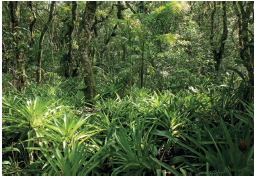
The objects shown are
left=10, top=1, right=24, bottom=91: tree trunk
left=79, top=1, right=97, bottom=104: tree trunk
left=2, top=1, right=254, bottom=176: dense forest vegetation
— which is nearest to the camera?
left=2, top=1, right=254, bottom=176: dense forest vegetation

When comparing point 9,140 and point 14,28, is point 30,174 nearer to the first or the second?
point 9,140

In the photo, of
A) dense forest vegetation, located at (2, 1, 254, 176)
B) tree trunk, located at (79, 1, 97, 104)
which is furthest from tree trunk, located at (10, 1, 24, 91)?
Result: tree trunk, located at (79, 1, 97, 104)

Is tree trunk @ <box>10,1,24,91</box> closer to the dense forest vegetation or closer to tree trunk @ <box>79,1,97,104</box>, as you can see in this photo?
the dense forest vegetation

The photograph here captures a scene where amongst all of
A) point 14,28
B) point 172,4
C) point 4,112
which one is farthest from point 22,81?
point 172,4

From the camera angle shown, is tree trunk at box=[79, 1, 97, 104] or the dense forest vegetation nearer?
the dense forest vegetation

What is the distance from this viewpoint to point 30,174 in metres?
1.49

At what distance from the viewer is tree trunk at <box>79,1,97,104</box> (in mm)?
2998

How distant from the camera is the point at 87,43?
10.3 ft

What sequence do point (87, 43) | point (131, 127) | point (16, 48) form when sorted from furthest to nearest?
point (16, 48), point (87, 43), point (131, 127)

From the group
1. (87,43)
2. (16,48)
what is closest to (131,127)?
(87,43)

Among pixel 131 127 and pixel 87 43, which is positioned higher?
pixel 87 43

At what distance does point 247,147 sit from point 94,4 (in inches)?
136

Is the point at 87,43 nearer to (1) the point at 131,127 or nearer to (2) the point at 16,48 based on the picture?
(1) the point at 131,127

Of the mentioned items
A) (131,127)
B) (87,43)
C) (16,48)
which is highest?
(16,48)
